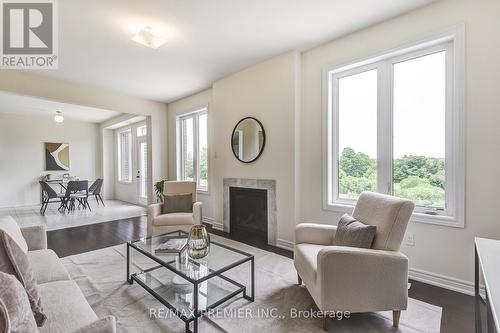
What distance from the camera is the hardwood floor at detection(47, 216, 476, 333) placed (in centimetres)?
181

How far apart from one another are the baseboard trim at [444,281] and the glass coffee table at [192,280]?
168cm

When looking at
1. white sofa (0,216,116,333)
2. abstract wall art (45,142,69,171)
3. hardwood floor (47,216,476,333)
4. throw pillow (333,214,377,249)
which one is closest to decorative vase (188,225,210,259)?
white sofa (0,216,116,333)

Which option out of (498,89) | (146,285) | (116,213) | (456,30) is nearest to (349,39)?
(456,30)

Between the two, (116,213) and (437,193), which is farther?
(116,213)

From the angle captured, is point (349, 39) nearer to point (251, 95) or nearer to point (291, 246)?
point (251, 95)

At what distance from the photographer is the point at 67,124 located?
7.47m

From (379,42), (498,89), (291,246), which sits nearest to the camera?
(498,89)

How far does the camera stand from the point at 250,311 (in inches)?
74.2

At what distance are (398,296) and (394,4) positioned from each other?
8.31ft

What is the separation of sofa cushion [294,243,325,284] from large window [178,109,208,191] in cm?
312

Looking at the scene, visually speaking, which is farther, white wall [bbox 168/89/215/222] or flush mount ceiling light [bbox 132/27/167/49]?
white wall [bbox 168/89/215/222]

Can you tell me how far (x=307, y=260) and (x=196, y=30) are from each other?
2.62m

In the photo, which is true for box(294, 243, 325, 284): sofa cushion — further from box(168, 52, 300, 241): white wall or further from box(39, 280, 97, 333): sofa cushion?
box(39, 280, 97, 333): sofa cushion

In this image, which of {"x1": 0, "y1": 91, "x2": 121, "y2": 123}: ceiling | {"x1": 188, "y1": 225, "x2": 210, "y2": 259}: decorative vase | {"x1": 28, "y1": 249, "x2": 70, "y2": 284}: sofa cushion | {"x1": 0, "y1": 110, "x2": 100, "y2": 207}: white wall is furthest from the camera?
{"x1": 0, "y1": 110, "x2": 100, "y2": 207}: white wall
